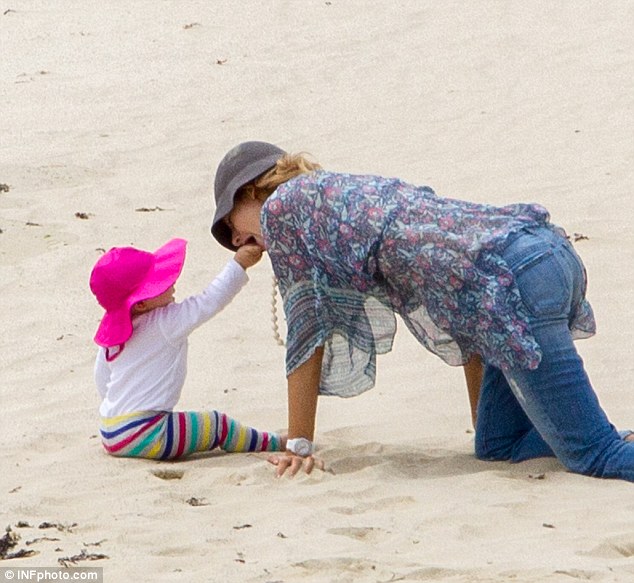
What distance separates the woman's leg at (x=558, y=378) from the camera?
13.3 ft

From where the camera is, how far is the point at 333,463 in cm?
454

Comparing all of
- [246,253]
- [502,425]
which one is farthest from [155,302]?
[502,425]

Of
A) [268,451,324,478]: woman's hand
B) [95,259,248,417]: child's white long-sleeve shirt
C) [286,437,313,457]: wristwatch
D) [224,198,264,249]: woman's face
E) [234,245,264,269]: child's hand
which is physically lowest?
[268,451,324,478]: woman's hand

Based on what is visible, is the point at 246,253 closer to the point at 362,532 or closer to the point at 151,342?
the point at 151,342

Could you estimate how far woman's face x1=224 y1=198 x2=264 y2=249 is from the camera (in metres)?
4.39

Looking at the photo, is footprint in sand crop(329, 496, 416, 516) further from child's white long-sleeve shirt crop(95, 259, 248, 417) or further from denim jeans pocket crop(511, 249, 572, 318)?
child's white long-sleeve shirt crop(95, 259, 248, 417)

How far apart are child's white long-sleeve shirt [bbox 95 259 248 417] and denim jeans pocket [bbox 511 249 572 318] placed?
100cm

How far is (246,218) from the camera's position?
4.41 metres

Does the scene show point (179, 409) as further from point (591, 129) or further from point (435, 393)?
point (591, 129)

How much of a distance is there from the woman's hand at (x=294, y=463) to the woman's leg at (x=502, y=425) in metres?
0.57

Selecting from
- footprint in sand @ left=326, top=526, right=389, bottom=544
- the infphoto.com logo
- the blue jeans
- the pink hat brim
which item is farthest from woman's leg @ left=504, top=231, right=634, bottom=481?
the infphoto.com logo

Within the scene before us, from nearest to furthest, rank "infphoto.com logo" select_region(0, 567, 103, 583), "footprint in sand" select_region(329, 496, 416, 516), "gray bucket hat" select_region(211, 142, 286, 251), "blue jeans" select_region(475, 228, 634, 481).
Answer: "infphoto.com logo" select_region(0, 567, 103, 583)
"footprint in sand" select_region(329, 496, 416, 516)
"blue jeans" select_region(475, 228, 634, 481)
"gray bucket hat" select_region(211, 142, 286, 251)

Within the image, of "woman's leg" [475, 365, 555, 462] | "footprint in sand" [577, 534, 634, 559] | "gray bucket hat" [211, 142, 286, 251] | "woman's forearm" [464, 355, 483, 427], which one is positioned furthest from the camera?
"woman's forearm" [464, 355, 483, 427]

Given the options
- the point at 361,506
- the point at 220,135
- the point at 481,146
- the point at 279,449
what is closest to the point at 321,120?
the point at 220,135
